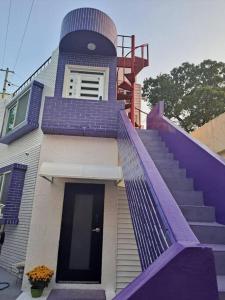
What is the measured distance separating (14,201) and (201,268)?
8.07m

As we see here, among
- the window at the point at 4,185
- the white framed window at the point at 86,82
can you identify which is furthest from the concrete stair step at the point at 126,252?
the window at the point at 4,185

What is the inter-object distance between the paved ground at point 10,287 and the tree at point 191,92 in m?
14.3

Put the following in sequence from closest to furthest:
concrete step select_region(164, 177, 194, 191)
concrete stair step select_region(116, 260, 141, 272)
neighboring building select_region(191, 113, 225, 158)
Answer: concrete step select_region(164, 177, 194, 191) < concrete stair step select_region(116, 260, 141, 272) < neighboring building select_region(191, 113, 225, 158)

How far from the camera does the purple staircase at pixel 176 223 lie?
135 centimetres

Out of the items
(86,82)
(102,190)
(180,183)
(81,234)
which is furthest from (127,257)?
(86,82)

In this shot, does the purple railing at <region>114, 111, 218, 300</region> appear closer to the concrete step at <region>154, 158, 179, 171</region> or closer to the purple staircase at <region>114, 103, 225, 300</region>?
the purple staircase at <region>114, 103, 225, 300</region>

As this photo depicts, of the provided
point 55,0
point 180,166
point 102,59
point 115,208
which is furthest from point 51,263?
point 55,0

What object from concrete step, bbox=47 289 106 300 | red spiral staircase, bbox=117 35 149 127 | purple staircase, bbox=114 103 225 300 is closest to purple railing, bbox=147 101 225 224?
purple staircase, bbox=114 103 225 300

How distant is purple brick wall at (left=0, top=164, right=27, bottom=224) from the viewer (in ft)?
26.3

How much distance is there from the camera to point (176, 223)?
174 centimetres

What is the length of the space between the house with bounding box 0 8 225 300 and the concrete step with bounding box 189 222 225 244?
0.01m

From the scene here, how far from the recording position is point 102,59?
26.9ft

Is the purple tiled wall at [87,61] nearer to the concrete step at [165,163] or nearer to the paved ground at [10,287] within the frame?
the concrete step at [165,163]

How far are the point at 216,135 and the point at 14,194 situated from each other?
7.46 meters
